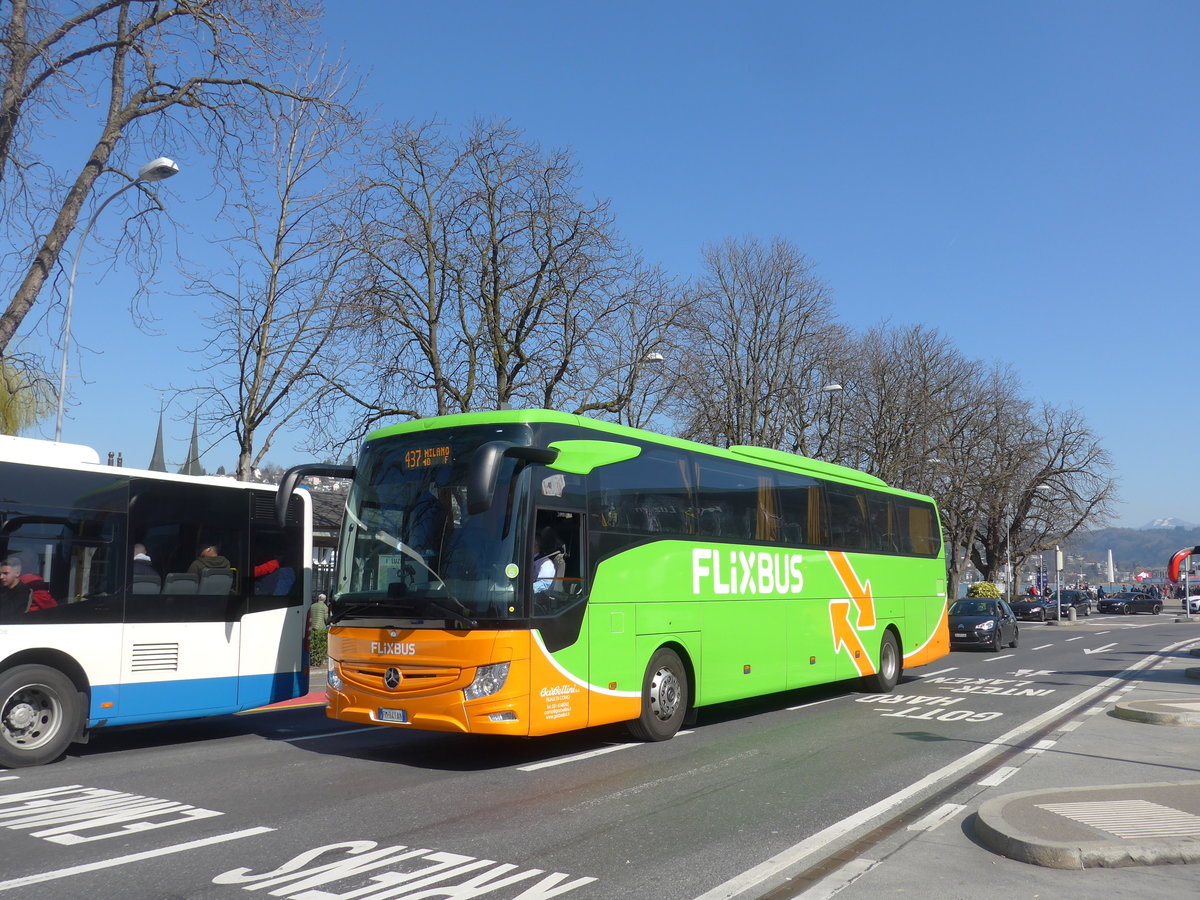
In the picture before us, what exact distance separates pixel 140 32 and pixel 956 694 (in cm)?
1627

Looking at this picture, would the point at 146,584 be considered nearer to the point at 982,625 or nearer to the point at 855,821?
the point at 855,821

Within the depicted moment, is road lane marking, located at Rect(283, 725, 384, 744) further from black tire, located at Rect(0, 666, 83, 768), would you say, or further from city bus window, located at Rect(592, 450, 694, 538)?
city bus window, located at Rect(592, 450, 694, 538)

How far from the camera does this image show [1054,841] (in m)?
6.21

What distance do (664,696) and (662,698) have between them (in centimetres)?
5

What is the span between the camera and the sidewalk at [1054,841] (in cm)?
570

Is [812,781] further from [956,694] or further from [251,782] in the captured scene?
[956,694]

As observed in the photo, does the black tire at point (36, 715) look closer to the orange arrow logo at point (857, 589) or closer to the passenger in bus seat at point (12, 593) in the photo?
the passenger in bus seat at point (12, 593)

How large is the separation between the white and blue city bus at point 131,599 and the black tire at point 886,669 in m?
9.47

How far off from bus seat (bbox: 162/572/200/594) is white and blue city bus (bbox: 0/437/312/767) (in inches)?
0.6

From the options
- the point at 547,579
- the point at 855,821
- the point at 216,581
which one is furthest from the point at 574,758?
the point at 216,581

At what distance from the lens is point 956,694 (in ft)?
54.1

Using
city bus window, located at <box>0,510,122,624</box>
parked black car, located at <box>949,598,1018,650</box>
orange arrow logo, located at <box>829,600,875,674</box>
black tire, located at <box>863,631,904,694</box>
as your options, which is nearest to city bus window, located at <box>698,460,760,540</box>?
orange arrow logo, located at <box>829,600,875,674</box>

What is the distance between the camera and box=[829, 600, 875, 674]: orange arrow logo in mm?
15375

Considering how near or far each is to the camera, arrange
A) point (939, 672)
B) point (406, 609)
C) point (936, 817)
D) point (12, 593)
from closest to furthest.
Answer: point (936, 817) < point (12, 593) < point (406, 609) < point (939, 672)
